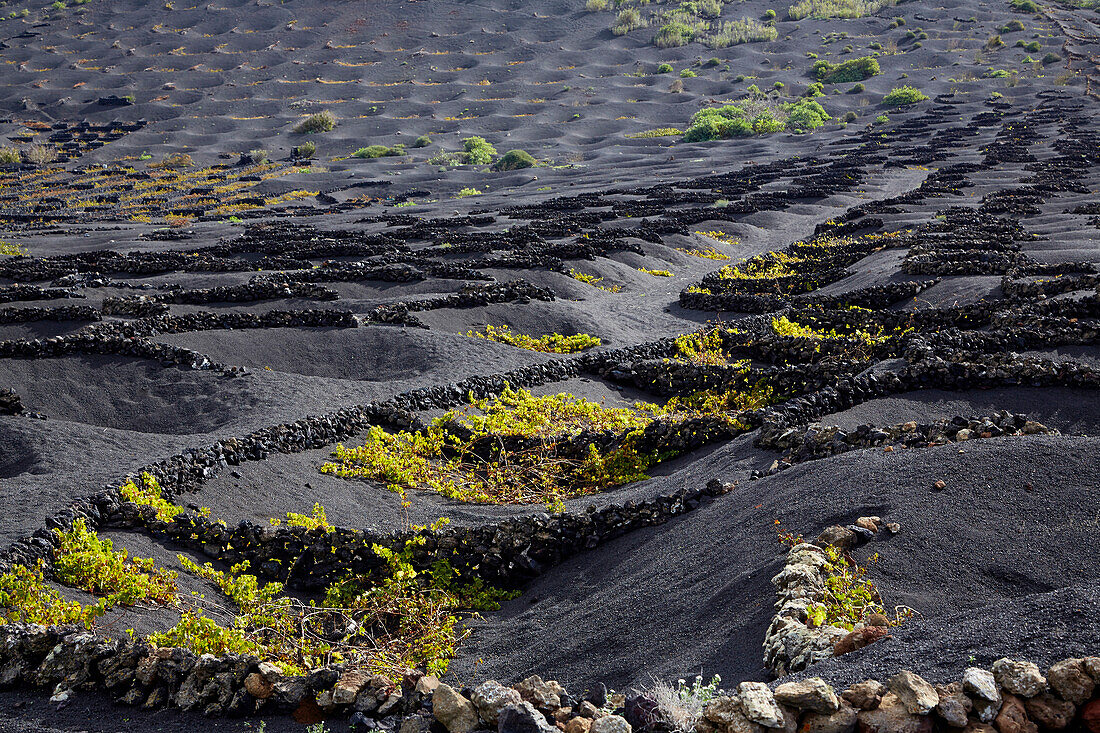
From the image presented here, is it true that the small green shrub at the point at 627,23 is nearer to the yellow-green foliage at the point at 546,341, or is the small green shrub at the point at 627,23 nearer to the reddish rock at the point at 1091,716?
the yellow-green foliage at the point at 546,341

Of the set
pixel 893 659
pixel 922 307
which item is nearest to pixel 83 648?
pixel 893 659

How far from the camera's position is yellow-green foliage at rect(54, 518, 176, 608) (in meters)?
6.68

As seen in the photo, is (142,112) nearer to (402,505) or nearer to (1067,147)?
(1067,147)

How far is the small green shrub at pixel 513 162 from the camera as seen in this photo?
5766cm

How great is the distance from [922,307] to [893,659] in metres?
15.4

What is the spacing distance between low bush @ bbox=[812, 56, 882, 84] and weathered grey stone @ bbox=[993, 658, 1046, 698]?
8929 cm

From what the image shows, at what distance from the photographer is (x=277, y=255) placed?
93.4 ft

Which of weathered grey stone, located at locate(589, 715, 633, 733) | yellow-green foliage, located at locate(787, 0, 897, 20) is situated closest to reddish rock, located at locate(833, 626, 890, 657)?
weathered grey stone, located at locate(589, 715, 633, 733)

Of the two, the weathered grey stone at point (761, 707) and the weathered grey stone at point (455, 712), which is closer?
the weathered grey stone at point (761, 707)

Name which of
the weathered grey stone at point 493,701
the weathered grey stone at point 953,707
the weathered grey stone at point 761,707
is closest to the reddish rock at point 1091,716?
the weathered grey stone at point 953,707

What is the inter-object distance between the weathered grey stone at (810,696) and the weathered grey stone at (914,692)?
268mm

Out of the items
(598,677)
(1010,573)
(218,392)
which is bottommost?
(218,392)

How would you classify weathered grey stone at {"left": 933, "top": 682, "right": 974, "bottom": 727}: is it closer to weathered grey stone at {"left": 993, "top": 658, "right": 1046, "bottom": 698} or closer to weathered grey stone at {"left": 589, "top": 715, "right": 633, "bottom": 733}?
weathered grey stone at {"left": 993, "top": 658, "right": 1046, "bottom": 698}

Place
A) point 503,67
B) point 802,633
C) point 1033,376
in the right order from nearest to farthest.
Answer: point 802,633, point 1033,376, point 503,67
